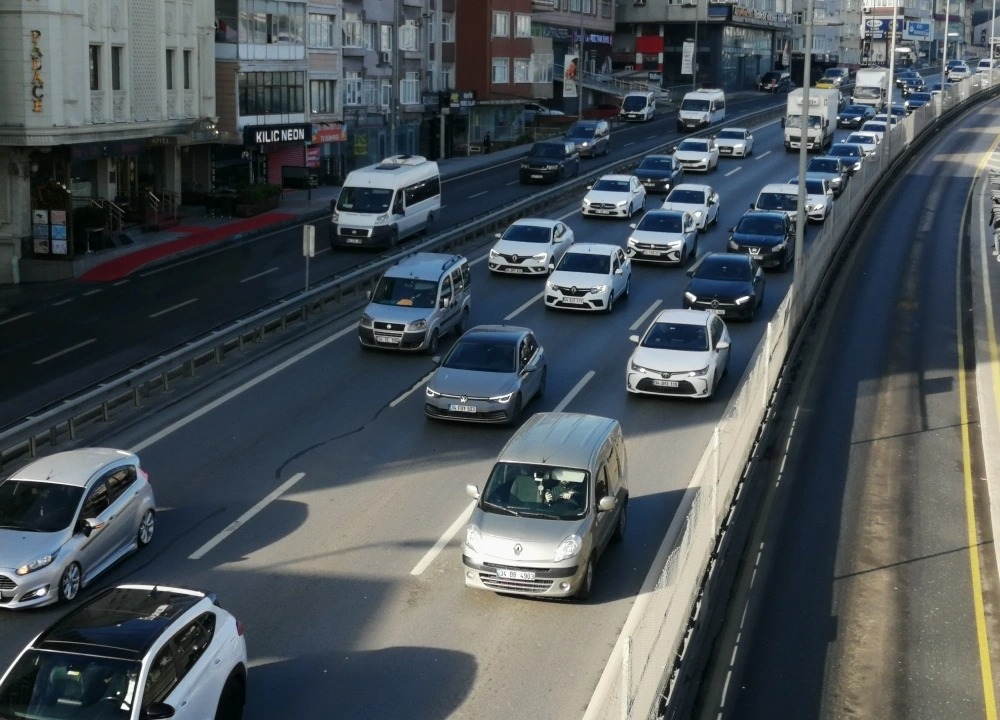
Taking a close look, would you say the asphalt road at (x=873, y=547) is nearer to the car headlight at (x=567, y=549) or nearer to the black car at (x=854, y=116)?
the car headlight at (x=567, y=549)

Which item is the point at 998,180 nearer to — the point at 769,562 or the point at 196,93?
the point at 769,562

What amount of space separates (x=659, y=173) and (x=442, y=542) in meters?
35.3

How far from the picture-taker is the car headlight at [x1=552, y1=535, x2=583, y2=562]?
16078 millimetres

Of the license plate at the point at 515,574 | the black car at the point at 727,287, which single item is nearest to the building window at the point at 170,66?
the black car at the point at 727,287

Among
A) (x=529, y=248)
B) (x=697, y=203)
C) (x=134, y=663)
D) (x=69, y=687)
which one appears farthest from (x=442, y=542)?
(x=697, y=203)

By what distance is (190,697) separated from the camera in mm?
12258

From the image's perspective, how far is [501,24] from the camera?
78.6 m

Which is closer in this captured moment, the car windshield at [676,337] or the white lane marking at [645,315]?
the car windshield at [676,337]

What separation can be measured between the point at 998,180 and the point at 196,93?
92.6 ft

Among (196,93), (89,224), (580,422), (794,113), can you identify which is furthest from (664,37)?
(580,422)

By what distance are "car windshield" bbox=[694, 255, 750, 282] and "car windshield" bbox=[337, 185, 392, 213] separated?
12433mm

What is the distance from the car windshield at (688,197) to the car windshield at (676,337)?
60.3 feet

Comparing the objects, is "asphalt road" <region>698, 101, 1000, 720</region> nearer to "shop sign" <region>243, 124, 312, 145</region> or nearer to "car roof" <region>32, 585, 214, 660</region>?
"car roof" <region>32, 585, 214, 660</region>

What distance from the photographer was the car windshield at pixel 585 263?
33188 mm
